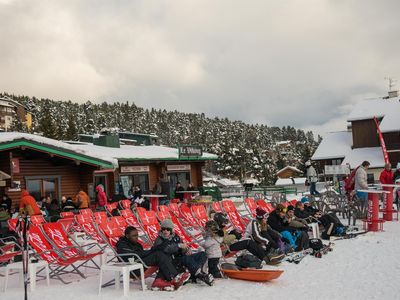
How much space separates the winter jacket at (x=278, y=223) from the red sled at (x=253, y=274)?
2383 millimetres

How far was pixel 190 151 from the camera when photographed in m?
23.5

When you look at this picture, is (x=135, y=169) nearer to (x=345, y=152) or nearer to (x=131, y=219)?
(x=131, y=219)

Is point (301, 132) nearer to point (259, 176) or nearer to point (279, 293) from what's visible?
point (259, 176)

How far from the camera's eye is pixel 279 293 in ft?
17.9

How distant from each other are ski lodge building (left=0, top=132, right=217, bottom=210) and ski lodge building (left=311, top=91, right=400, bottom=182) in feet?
51.7

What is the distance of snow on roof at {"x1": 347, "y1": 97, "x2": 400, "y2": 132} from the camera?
33.6m

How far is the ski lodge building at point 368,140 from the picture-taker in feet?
109

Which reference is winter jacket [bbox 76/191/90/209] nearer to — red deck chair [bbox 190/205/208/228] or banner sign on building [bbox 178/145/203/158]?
red deck chair [bbox 190/205/208/228]

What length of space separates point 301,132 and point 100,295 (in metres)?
146

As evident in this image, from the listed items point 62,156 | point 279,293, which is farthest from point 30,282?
point 62,156

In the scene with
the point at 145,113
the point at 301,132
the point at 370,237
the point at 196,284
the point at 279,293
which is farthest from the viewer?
the point at 301,132

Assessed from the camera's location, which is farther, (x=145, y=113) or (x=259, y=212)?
(x=145, y=113)

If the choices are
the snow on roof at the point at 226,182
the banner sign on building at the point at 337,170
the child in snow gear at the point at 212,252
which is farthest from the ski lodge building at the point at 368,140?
the child in snow gear at the point at 212,252

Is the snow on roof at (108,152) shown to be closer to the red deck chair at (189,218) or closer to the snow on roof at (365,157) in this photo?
the red deck chair at (189,218)
